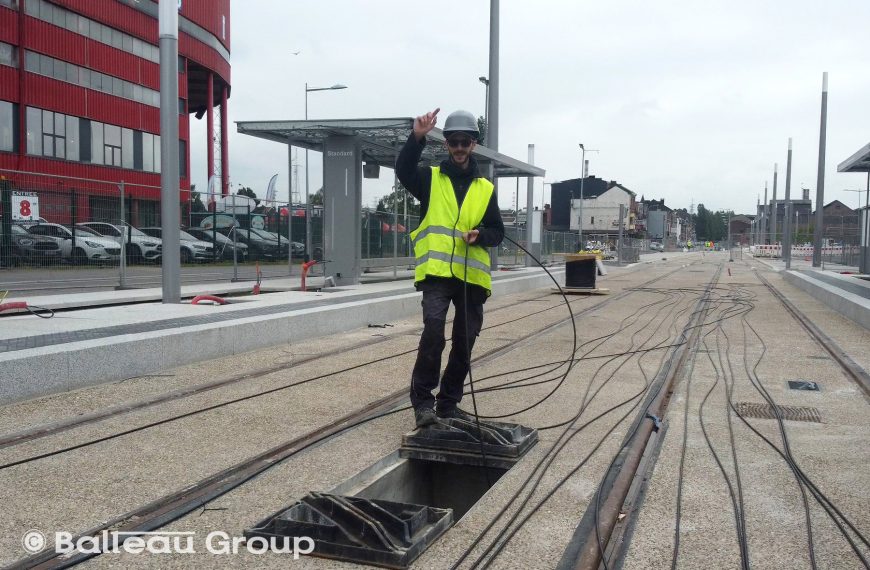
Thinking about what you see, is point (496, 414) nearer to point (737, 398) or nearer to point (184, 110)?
point (737, 398)

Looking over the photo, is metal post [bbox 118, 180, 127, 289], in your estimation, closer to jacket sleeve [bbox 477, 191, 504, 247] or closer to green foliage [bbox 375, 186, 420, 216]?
green foliage [bbox 375, 186, 420, 216]

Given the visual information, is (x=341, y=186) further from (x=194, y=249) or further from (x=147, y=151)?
(x=147, y=151)

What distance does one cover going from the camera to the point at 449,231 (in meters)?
5.02

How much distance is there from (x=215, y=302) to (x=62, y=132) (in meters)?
30.0

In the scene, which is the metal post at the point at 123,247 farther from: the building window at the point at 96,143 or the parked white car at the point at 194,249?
the building window at the point at 96,143

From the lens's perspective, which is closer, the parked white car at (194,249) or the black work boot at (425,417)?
the black work boot at (425,417)

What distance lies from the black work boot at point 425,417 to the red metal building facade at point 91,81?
32922mm

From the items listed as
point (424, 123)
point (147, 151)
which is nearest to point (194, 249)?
point (424, 123)

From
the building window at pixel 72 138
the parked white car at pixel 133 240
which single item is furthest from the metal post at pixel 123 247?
the building window at pixel 72 138

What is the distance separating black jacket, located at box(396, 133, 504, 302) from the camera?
4988 mm

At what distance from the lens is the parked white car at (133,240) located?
1297 centimetres

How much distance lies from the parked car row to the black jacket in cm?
873

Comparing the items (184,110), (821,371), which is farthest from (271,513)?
(184,110)

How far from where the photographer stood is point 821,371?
8195 mm
